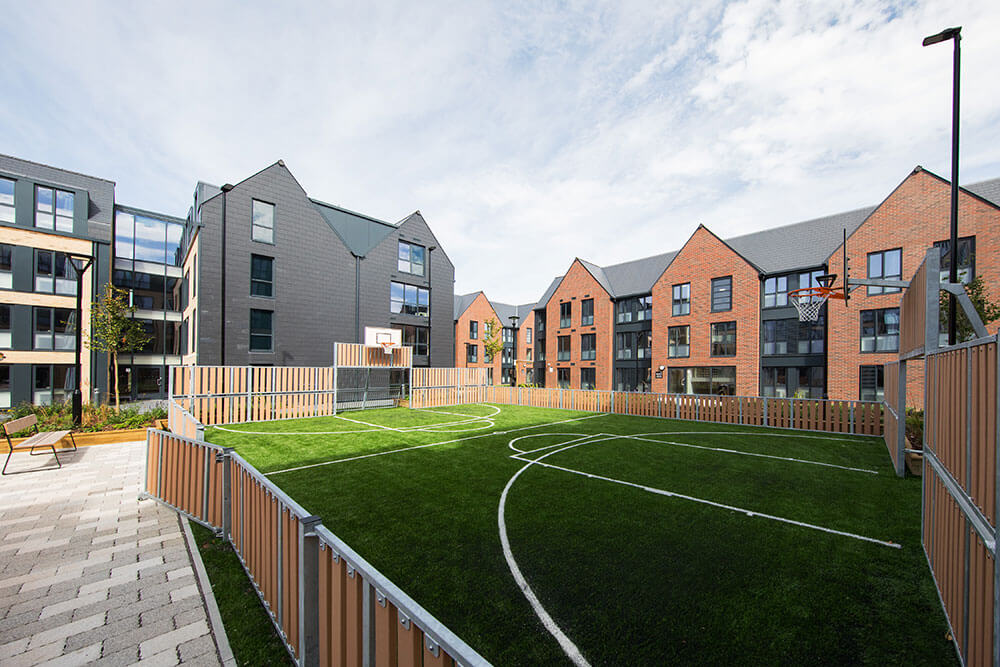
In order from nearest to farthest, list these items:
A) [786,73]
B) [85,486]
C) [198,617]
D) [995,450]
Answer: [995,450]
[198,617]
[85,486]
[786,73]

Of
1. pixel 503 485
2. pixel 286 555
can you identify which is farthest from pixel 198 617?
pixel 503 485

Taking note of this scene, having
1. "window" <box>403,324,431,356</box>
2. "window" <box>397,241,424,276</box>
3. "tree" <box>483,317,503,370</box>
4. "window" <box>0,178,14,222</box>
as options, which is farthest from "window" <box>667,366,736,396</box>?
"window" <box>0,178,14,222</box>

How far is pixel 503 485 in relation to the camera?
8414mm

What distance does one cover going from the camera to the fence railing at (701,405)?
598 inches

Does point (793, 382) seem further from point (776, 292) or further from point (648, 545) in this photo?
point (648, 545)

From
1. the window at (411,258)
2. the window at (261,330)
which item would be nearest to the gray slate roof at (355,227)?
the window at (411,258)

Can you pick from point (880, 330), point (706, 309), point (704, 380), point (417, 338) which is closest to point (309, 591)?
point (417, 338)

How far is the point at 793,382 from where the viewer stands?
2572 cm

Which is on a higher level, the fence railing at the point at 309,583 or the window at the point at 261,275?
the window at the point at 261,275

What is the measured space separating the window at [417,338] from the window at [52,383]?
1827 cm

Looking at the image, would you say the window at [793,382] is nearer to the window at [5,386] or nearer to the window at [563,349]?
the window at [563,349]

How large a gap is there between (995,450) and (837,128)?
12.5 meters

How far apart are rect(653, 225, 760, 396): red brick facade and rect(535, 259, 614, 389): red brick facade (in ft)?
15.5

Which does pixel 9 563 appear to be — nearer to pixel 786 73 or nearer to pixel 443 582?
pixel 443 582
